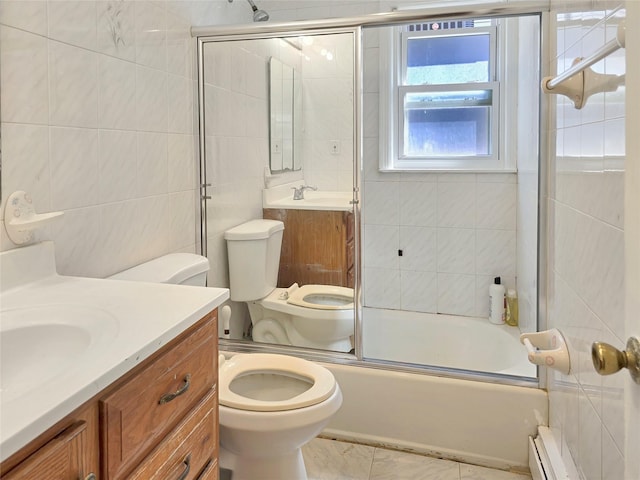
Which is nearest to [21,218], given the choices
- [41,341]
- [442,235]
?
[41,341]

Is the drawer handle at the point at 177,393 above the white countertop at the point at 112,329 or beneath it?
beneath

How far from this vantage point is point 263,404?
56.0 inches

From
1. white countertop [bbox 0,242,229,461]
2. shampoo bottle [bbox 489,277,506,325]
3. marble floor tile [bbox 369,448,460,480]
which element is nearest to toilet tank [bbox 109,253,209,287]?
white countertop [bbox 0,242,229,461]

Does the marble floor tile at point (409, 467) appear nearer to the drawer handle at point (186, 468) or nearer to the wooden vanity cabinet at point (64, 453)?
the drawer handle at point (186, 468)

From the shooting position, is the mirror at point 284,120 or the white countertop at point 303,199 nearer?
the white countertop at point 303,199

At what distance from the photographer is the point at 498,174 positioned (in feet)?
8.25

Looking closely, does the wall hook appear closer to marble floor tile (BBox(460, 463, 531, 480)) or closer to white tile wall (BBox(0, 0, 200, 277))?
white tile wall (BBox(0, 0, 200, 277))

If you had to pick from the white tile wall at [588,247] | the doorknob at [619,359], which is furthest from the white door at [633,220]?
the white tile wall at [588,247]

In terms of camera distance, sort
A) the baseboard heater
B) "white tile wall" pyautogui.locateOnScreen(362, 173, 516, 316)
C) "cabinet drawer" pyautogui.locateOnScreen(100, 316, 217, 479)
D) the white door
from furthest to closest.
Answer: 1. "white tile wall" pyautogui.locateOnScreen(362, 173, 516, 316)
2. the baseboard heater
3. "cabinet drawer" pyautogui.locateOnScreen(100, 316, 217, 479)
4. the white door

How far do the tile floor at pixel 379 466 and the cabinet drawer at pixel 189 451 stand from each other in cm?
79

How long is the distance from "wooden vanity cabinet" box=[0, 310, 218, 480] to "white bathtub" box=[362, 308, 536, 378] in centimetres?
147

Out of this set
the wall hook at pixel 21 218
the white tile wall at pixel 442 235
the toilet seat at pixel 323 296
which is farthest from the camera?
the white tile wall at pixel 442 235

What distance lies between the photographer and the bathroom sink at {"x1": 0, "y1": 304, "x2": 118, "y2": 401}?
861 millimetres

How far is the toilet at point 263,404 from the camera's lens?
1.40m
